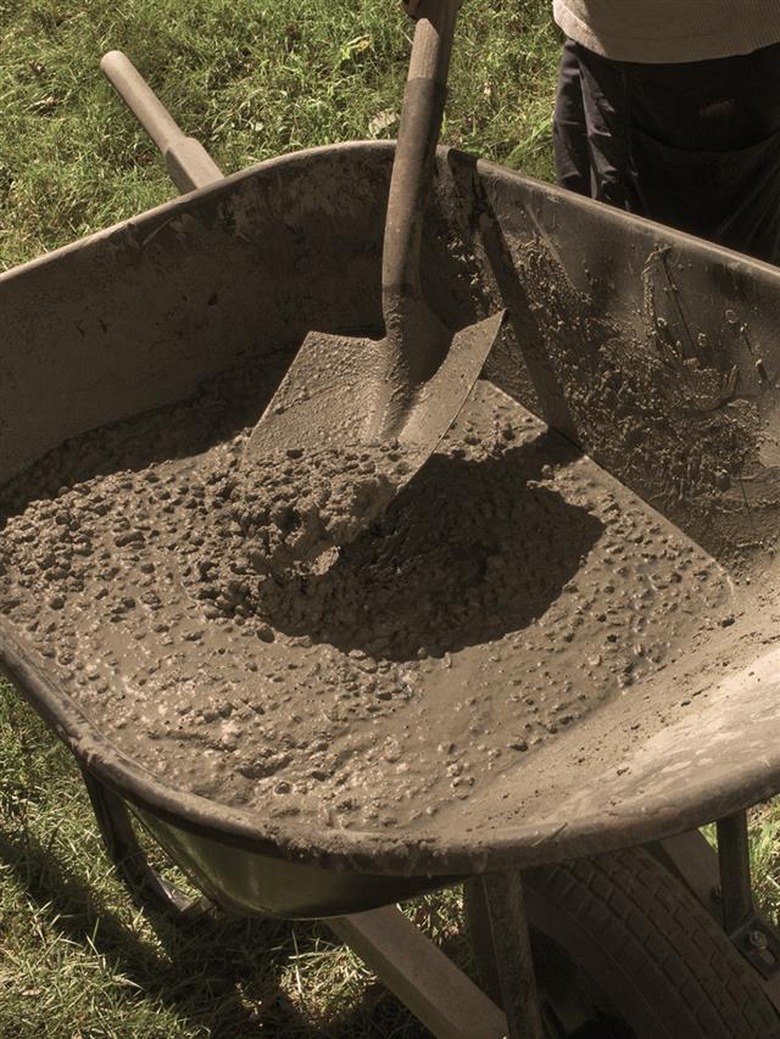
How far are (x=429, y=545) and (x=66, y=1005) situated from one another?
894 mm

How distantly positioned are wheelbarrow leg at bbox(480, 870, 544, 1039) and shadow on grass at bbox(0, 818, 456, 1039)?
1.91ft

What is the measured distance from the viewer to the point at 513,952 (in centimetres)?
137

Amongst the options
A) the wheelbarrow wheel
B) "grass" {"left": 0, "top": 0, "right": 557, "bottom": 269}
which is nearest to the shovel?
the wheelbarrow wheel

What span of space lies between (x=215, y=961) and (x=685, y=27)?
5.22 feet

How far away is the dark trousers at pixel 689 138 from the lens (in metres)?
1.99

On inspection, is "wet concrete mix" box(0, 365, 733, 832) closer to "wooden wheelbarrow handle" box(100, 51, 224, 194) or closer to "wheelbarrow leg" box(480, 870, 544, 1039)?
"wheelbarrow leg" box(480, 870, 544, 1039)

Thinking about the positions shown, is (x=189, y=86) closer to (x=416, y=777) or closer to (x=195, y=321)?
(x=195, y=321)

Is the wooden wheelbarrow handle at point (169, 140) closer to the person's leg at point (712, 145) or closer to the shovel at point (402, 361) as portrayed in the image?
the shovel at point (402, 361)

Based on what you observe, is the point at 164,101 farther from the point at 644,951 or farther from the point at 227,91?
the point at 644,951

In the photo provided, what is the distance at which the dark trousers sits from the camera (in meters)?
1.99

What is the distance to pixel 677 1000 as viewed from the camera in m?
1.48

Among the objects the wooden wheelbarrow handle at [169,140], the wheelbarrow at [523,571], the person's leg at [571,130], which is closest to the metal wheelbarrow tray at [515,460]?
the wheelbarrow at [523,571]

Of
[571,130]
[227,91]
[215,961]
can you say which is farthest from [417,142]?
[227,91]

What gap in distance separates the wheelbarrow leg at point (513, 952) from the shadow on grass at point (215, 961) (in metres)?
0.58
